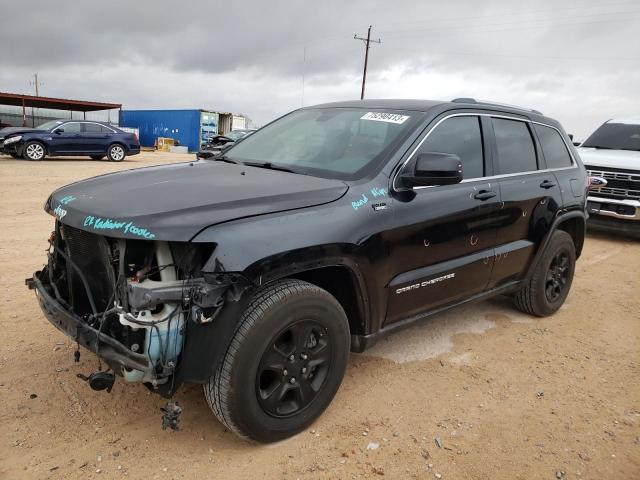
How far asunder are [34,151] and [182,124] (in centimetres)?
1705

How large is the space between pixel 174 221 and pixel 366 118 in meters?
1.76

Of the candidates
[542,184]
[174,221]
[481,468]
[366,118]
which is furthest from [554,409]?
[174,221]

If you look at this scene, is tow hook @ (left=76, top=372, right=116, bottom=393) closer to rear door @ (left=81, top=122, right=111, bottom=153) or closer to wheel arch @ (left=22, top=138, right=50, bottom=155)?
wheel arch @ (left=22, top=138, right=50, bottom=155)

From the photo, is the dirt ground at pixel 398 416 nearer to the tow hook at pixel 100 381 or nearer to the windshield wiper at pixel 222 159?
the tow hook at pixel 100 381

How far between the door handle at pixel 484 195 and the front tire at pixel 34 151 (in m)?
17.2

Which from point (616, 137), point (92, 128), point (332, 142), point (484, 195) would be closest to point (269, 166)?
point (332, 142)

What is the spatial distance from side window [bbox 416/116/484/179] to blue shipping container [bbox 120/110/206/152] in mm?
30870

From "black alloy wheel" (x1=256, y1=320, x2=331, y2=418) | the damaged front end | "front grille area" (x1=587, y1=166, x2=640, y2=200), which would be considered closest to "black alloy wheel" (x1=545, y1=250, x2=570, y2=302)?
"black alloy wheel" (x1=256, y1=320, x2=331, y2=418)

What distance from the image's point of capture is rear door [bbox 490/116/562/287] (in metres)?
3.83

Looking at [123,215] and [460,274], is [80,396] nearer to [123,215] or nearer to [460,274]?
[123,215]

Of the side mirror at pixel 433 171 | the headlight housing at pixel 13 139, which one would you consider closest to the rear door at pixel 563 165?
the side mirror at pixel 433 171

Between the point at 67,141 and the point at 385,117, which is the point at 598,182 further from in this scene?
the point at 67,141

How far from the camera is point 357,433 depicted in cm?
281

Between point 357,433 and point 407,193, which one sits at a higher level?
point 407,193
